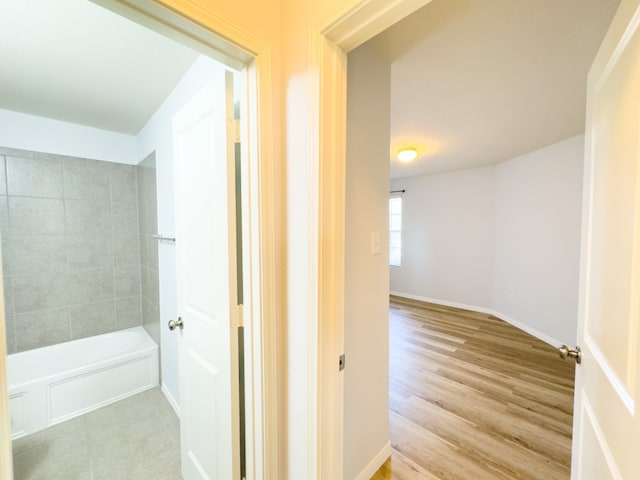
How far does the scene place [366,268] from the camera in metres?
1.38

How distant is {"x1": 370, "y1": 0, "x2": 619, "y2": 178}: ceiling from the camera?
1226mm

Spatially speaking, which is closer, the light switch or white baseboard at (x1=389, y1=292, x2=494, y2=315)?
the light switch

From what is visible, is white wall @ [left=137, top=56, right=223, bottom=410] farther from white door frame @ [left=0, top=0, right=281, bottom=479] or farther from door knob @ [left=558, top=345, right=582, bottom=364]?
door knob @ [left=558, top=345, right=582, bottom=364]

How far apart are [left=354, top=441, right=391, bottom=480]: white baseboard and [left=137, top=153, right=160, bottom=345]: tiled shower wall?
2098 mm

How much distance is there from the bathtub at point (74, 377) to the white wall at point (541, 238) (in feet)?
15.0

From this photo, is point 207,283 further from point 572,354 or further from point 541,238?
point 541,238

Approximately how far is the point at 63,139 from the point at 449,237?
17.9 ft

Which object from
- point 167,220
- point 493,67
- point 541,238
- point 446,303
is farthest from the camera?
point 446,303

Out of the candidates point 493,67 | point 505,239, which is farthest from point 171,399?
point 505,239

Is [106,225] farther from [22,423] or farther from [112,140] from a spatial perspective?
[22,423]

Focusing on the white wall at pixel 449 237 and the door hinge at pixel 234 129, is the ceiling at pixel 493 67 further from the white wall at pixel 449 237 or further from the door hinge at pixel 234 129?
the white wall at pixel 449 237

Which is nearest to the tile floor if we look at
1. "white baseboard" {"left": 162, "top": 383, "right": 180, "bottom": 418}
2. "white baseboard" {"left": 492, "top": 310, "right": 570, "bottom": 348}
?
"white baseboard" {"left": 162, "top": 383, "right": 180, "bottom": 418}

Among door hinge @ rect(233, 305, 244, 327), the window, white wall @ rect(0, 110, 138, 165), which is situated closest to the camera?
door hinge @ rect(233, 305, 244, 327)

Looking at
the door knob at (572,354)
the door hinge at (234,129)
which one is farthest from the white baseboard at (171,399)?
the door knob at (572,354)
